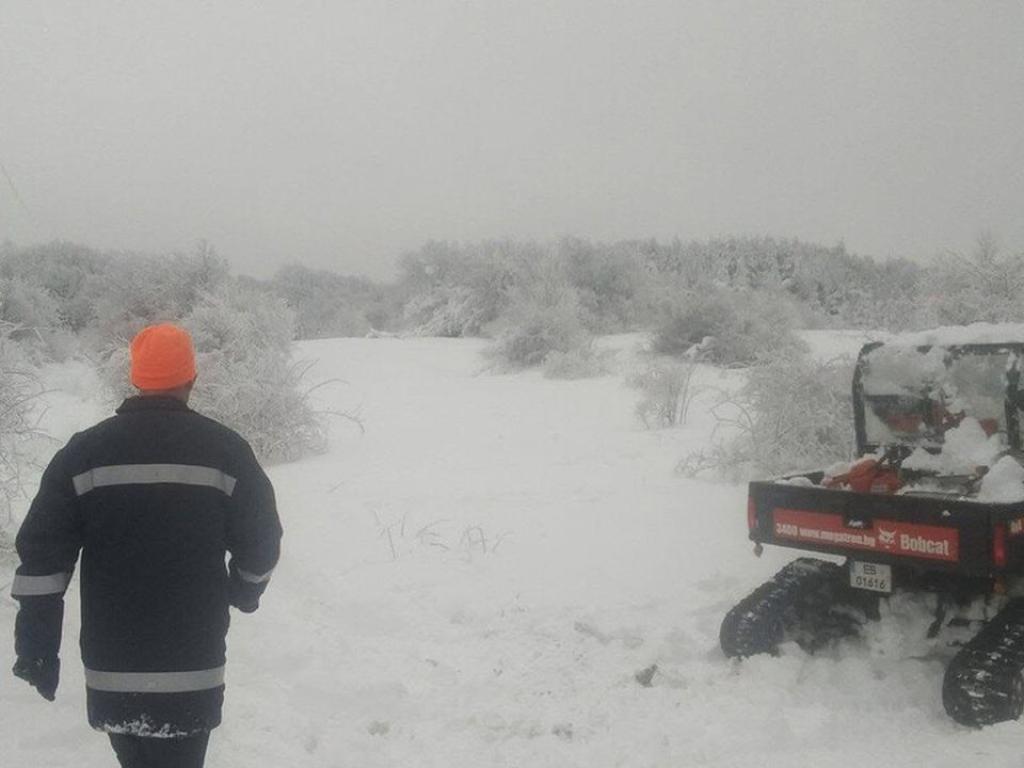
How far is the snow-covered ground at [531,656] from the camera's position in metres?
3.81

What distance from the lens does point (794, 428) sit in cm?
923

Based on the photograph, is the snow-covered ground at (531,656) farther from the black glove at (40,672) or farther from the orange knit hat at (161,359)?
the orange knit hat at (161,359)

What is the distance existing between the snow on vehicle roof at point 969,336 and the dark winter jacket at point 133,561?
190 inches

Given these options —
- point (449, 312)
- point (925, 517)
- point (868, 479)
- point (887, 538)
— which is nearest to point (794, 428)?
point (868, 479)

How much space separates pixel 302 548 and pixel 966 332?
5379 millimetres

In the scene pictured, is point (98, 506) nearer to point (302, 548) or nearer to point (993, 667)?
point (993, 667)

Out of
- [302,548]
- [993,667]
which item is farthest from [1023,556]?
[302,548]

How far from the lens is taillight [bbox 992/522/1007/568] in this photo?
3934 mm

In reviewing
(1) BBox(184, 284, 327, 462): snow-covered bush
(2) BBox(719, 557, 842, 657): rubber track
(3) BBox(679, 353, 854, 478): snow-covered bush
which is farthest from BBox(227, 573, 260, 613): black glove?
(1) BBox(184, 284, 327, 462): snow-covered bush

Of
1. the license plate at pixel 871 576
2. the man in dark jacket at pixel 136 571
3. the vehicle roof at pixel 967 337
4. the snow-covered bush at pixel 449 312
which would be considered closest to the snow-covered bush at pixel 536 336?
the snow-covered bush at pixel 449 312

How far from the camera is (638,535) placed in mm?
7117

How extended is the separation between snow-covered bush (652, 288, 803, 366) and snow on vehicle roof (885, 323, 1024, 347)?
14.8 metres

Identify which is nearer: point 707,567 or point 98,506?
point 98,506

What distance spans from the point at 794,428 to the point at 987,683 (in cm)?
571
